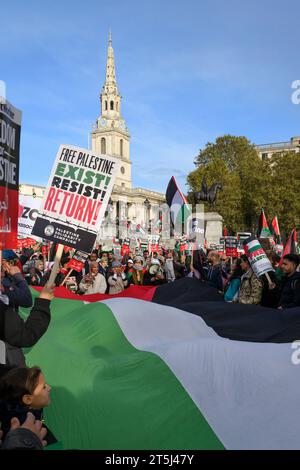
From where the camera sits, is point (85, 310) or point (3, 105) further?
point (85, 310)

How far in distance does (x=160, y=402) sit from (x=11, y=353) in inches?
56.5

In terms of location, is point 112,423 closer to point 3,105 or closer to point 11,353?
point 11,353

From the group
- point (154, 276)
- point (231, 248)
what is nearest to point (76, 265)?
point (154, 276)

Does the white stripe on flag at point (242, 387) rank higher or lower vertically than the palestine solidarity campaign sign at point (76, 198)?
lower

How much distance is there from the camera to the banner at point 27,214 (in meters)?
12.9

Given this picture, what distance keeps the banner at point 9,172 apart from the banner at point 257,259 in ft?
13.0

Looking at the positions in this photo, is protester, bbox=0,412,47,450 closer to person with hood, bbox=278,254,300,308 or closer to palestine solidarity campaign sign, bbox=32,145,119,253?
palestine solidarity campaign sign, bbox=32,145,119,253

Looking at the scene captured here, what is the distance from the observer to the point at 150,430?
3.82m

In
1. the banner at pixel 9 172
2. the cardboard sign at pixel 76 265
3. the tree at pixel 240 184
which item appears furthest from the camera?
the tree at pixel 240 184

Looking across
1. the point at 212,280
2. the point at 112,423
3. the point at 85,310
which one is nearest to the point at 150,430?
the point at 112,423

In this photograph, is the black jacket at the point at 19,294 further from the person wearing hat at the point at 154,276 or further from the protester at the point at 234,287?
the person wearing hat at the point at 154,276

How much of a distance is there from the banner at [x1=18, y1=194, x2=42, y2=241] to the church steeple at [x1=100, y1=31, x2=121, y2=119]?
111659 mm

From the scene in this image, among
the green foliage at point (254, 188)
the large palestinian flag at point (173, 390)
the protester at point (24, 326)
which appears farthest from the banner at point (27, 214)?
the green foliage at point (254, 188)

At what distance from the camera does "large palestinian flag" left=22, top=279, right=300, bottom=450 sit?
379 cm
